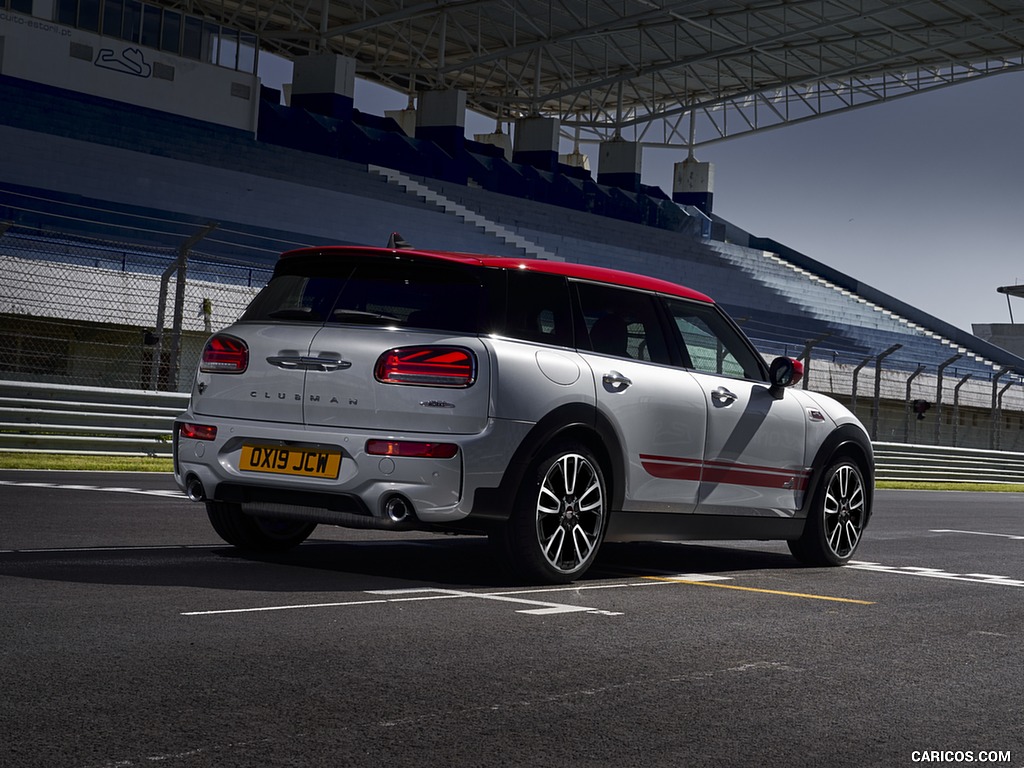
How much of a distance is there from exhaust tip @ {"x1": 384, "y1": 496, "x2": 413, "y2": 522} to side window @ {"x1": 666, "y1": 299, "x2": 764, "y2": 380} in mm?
2257

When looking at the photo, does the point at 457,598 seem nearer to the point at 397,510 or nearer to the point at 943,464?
the point at 397,510

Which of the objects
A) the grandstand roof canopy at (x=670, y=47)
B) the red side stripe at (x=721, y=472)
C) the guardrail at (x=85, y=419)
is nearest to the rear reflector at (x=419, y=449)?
the red side stripe at (x=721, y=472)

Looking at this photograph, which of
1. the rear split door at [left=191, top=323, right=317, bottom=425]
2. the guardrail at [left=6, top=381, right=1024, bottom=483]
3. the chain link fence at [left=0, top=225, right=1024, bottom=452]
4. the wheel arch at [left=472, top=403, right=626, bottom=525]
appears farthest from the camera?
Answer: the chain link fence at [left=0, top=225, right=1024, bottom=452]

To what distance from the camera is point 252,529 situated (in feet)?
24.8

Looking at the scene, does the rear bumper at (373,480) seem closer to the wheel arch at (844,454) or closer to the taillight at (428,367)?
the taillight at (428,367)

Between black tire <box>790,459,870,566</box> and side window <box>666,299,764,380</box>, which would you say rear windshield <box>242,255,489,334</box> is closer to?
side window <box>666,299,764,380</box>

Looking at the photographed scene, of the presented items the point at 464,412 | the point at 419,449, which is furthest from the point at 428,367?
the point at 419,449

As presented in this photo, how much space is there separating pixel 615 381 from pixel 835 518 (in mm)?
2366

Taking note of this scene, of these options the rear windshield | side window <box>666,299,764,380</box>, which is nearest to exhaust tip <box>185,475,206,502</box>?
the rear windshield

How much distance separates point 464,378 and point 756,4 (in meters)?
39.9

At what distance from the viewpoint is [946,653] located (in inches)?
219

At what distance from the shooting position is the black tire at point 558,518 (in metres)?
6.65

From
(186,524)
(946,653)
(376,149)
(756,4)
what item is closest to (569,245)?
(376,149)

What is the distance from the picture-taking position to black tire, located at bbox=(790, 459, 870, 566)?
340 inches
